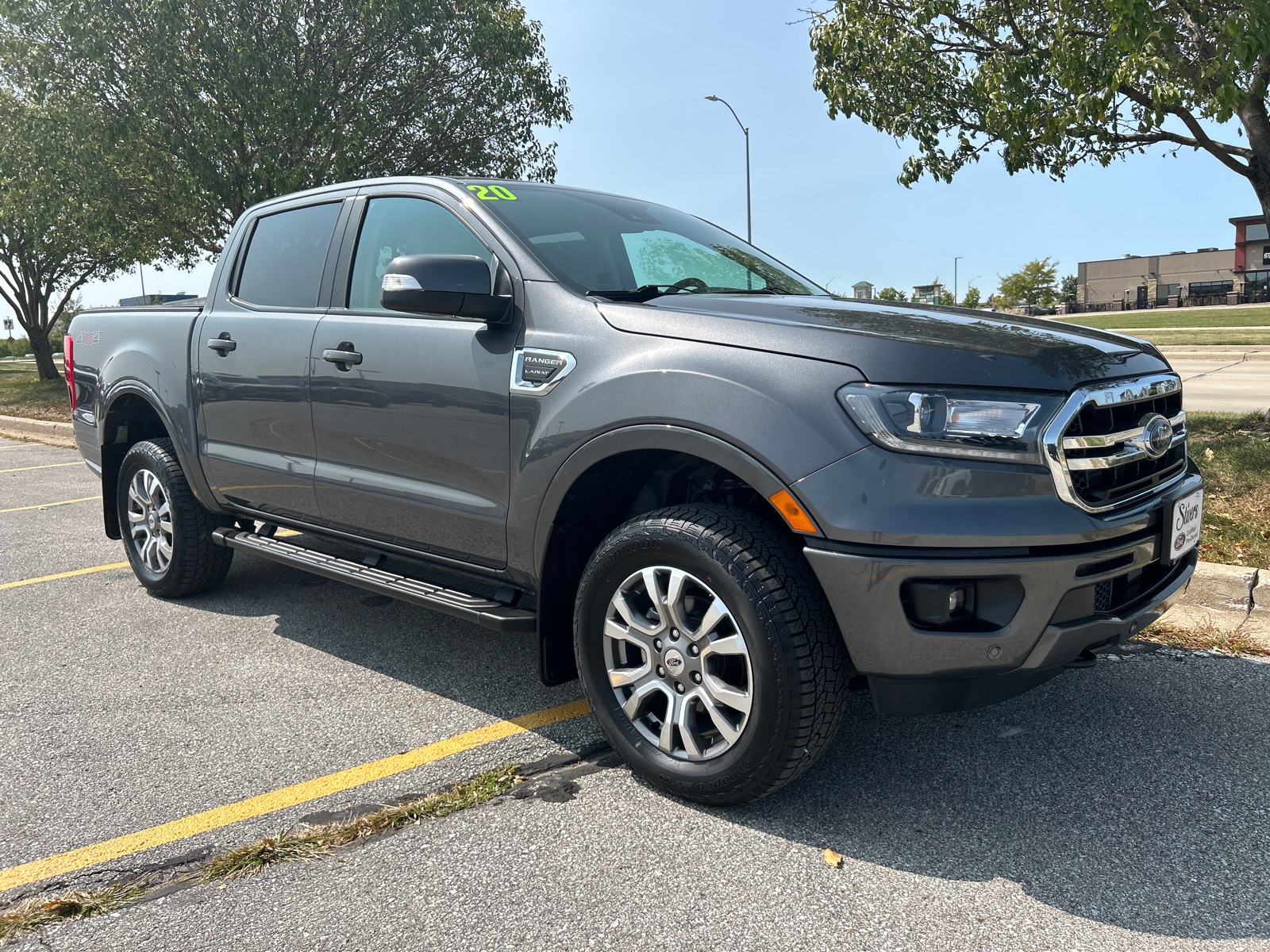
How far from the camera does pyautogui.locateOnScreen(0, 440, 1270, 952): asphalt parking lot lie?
2.28 meters

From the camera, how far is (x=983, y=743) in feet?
10.5

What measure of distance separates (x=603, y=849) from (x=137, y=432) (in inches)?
154

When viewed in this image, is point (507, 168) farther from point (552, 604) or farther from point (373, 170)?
point (552, 604)

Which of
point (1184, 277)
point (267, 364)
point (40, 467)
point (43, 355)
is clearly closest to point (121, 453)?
point (267, 364)

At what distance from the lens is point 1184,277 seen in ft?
248

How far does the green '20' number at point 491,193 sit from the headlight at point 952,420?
172cm

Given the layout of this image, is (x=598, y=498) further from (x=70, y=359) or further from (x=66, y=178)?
(x=66, y=178)

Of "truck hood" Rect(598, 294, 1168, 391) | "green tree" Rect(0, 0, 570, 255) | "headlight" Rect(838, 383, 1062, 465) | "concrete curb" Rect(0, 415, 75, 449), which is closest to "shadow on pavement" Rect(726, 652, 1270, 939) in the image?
"headlight" Rect(838, 383, 1062, 465)

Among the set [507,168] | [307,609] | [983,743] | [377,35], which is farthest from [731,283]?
[507,168]

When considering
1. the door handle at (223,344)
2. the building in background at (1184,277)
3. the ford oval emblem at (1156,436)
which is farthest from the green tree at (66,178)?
the building in background at (1184,277)

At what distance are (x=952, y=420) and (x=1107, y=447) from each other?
0.46 metres

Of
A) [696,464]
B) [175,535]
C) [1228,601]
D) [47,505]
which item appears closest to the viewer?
[696,464]

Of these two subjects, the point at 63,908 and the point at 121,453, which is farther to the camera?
the point at 121,453

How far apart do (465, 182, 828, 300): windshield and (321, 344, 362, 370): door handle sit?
73 centimetres
